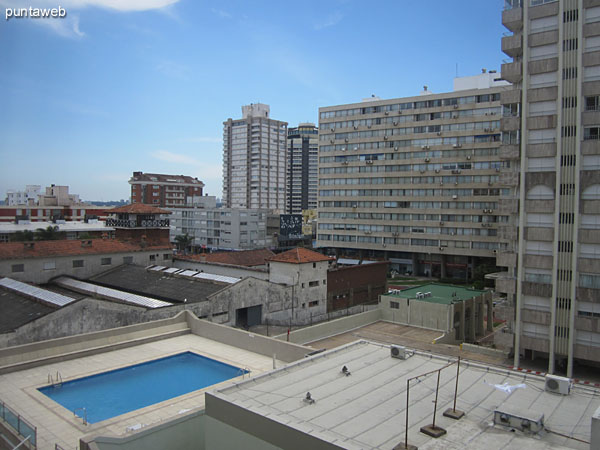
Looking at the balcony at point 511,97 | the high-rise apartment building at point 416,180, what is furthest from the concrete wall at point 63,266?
the high-rise apartment building at point 416,180

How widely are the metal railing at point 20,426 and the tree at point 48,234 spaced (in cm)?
5837

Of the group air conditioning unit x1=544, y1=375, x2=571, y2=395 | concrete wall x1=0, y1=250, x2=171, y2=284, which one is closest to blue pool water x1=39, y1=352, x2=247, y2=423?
air conditioning unit x1=544, y1=375, x2=571, y2=395

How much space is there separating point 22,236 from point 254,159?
250 ft

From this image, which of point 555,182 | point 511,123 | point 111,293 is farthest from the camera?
point 111,293

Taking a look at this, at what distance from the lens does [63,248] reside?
4062 cm

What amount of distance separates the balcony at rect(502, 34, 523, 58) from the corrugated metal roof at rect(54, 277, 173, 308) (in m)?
27.8

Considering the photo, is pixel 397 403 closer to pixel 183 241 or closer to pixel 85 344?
pixel 85 344

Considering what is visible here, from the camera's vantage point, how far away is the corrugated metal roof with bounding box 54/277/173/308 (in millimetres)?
30547

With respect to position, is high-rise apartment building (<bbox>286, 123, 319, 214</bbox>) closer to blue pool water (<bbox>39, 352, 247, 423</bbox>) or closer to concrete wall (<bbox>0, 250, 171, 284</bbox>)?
concrete wall (<bbox>0, 250, 171, 284</bbox>)

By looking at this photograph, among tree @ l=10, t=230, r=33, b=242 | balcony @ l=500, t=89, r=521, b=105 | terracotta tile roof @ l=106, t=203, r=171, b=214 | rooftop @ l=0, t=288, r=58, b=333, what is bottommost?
rooftop @ l=0, t=288, r=58, b=333

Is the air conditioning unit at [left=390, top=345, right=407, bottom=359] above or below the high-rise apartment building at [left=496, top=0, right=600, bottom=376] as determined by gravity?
below

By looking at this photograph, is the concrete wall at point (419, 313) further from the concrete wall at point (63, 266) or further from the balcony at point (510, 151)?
the concrete wall at point (63, 266)

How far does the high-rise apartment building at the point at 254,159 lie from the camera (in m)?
135

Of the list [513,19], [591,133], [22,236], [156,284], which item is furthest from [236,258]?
[591,133]
